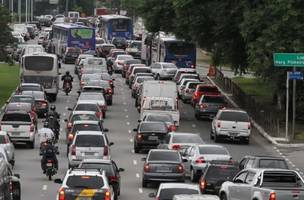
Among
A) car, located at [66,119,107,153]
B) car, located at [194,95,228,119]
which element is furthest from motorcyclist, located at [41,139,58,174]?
car, located at [194,95,228,119]

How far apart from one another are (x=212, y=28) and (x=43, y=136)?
21111mm

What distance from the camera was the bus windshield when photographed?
93.4m

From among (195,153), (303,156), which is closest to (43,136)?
(195,153)

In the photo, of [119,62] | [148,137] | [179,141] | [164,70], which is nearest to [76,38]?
[119,62]

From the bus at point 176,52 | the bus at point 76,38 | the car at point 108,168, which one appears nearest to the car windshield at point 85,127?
the car at point 108,168

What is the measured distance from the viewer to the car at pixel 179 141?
1817 inches

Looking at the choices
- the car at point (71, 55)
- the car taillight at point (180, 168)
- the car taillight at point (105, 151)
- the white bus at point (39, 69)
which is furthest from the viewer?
the car at point (71, 55)

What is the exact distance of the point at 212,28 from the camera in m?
67.1

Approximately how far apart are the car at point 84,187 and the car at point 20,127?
18985 millimetres

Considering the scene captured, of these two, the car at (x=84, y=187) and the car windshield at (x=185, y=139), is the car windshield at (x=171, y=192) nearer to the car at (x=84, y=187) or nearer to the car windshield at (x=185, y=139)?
the car at (x=84, y=187)

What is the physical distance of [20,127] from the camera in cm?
5056

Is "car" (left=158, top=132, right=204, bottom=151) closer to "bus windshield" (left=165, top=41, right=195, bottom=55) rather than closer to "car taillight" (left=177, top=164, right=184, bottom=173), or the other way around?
"car taillight" (left=177, top=164, right=184, bottom=173)

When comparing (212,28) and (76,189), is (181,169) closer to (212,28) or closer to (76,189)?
(76,189)

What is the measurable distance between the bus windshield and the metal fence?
584 inches
